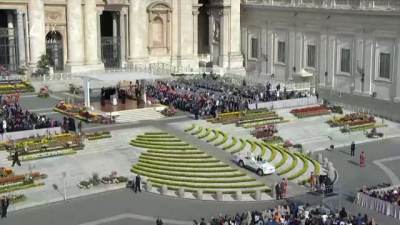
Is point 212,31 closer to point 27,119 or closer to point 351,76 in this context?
point 351,76

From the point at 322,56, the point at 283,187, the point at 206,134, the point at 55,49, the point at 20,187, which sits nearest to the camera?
the point at 283,187

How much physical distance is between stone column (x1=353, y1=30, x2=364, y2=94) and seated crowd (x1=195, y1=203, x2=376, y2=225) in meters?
39.8

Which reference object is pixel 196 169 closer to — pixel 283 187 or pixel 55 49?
pixel 283 187

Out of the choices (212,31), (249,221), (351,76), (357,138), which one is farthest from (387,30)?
(249,221)

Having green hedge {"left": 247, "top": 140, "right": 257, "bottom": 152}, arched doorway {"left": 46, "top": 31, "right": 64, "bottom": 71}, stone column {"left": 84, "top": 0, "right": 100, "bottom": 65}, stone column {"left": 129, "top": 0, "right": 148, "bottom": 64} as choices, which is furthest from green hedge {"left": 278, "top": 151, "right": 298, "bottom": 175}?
arched doorway {"left": 46, "top": 31, "right": 64, "bottom": 71}

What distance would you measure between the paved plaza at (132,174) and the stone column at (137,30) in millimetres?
21328

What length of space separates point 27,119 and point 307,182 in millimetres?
23517

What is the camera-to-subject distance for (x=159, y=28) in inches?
3322

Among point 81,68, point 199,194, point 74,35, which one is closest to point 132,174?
point 199,194

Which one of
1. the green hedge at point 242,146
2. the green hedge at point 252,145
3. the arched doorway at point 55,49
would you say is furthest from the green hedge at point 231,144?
the arched doorway at point 55,49

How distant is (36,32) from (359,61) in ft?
122

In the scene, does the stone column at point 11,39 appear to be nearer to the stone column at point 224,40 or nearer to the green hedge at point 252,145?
the stone column at point 224,40

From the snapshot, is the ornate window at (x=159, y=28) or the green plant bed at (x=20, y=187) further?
the ornate window at (x=159, y=28)

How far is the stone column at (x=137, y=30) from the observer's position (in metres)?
79.5
